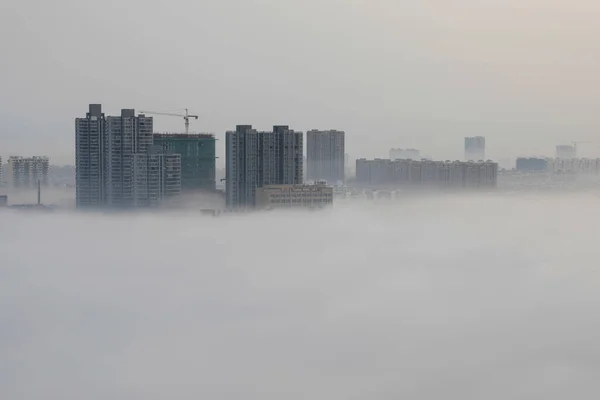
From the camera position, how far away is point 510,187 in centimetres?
1180

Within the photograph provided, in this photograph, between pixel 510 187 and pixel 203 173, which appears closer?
pixel 510 187

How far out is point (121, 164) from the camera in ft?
47.4

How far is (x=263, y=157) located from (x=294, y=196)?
1.20 m

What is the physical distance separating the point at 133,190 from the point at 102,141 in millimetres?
1044

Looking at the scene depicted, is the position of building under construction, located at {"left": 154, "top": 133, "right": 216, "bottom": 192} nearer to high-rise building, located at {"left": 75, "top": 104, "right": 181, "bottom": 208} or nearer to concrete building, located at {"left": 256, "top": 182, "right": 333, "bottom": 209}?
high-rise building, located at {"left": 75, "top": 104, "right": 181, "bottom": 208}

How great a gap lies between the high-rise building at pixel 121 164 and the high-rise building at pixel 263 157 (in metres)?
0.96

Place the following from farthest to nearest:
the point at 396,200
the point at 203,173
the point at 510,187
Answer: the point at 203,173 → the point at 396,200 → the point at 510,187

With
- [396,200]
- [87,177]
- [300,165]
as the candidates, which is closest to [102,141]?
[87,177]

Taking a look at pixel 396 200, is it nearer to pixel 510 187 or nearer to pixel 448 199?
pixel 448 199

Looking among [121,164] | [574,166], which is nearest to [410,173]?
[574,166]

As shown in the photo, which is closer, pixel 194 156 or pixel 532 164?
pixel 532 164

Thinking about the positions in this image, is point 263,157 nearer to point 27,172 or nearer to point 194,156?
point 194,156

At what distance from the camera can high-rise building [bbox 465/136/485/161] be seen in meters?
12.7

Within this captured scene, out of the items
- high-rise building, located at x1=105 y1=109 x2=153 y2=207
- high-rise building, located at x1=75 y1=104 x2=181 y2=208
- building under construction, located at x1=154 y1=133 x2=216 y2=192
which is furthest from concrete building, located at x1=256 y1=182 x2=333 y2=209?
high-rise building, located at x1=105 y1=109 x2=153 y2=207
